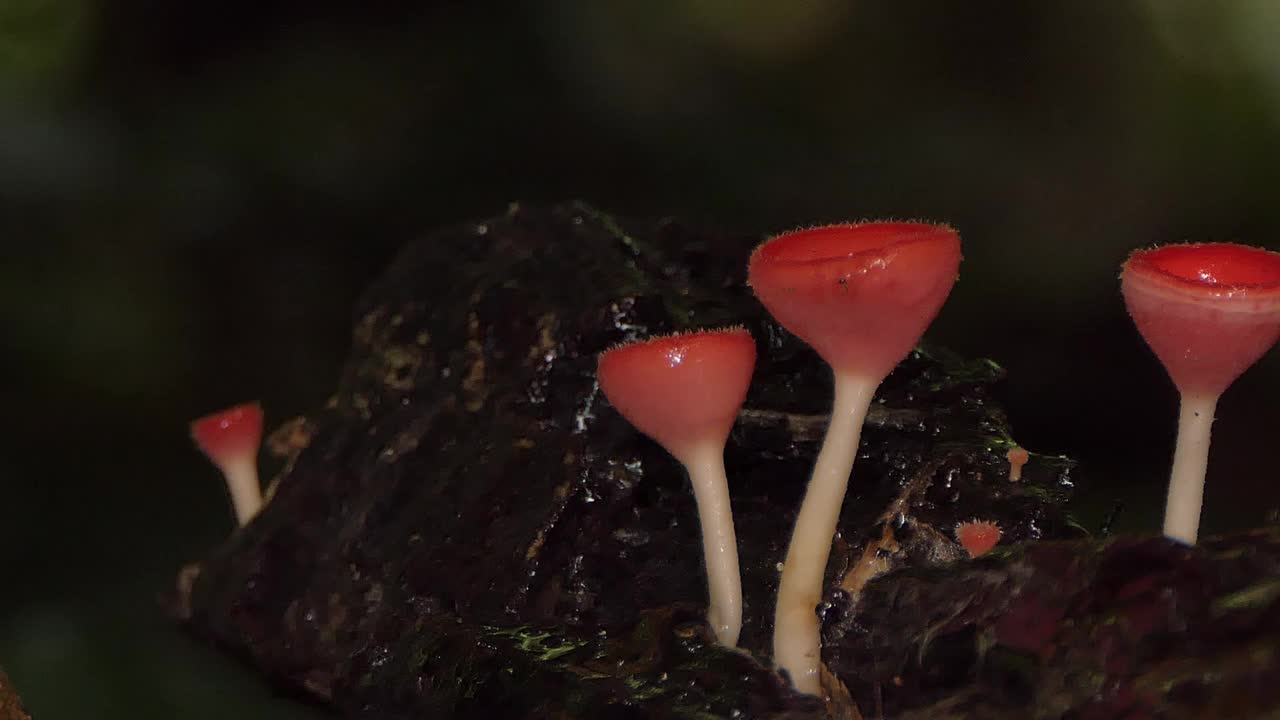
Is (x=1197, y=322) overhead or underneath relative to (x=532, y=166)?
overhead

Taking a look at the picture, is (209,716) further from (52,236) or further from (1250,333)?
(52,236)

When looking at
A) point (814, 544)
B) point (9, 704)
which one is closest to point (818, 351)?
point (814, 544)

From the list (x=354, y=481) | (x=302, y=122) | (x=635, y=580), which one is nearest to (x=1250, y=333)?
(x=635, y=580)

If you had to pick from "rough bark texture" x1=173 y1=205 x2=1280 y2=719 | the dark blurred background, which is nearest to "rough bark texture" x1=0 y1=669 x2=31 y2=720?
"rough bark texture" x1=173 y1=205 x2=1280 y2=719

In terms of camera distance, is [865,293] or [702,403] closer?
[865,293]

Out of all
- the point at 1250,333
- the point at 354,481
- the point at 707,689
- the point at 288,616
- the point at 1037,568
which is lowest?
the point at 288,616

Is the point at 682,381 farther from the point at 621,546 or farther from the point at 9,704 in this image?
the point at 9,704
